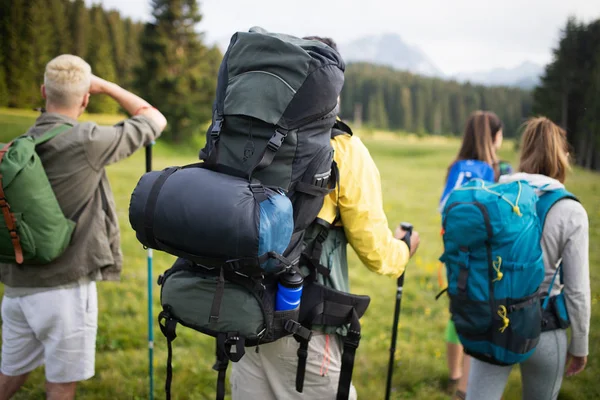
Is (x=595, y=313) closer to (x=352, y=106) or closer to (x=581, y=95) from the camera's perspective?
(x=581, y=95)

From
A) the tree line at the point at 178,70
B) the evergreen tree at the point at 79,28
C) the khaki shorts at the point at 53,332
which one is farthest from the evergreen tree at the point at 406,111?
the khaki shorts at the point at 53,332

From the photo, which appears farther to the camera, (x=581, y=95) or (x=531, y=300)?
(x=581, y=95)

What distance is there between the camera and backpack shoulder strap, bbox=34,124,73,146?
10.6ft

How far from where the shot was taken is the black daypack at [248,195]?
1.91 meters

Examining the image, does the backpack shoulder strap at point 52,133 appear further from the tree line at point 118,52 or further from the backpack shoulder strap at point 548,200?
the tree line at point 118,52

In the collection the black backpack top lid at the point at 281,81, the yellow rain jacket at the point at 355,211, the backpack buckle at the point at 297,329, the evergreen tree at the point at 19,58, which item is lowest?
the backpack buckle at the point at 297,329

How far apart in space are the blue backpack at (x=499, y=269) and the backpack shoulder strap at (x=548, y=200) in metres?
0.10

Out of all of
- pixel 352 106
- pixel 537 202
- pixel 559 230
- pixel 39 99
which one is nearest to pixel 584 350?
pixel 559 230

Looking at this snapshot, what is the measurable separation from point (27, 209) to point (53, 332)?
993 millimetres

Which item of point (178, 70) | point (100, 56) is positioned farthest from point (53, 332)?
point (178, 70)

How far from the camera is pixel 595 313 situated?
6.73 m

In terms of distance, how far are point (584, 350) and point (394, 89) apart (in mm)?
44408

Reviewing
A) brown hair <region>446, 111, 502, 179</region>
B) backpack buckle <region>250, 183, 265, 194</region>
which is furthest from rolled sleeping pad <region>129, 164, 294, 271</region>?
brown hair <region>446, 111, 502, 179</region>

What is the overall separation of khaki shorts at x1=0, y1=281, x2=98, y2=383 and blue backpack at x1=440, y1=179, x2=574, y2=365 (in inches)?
111
